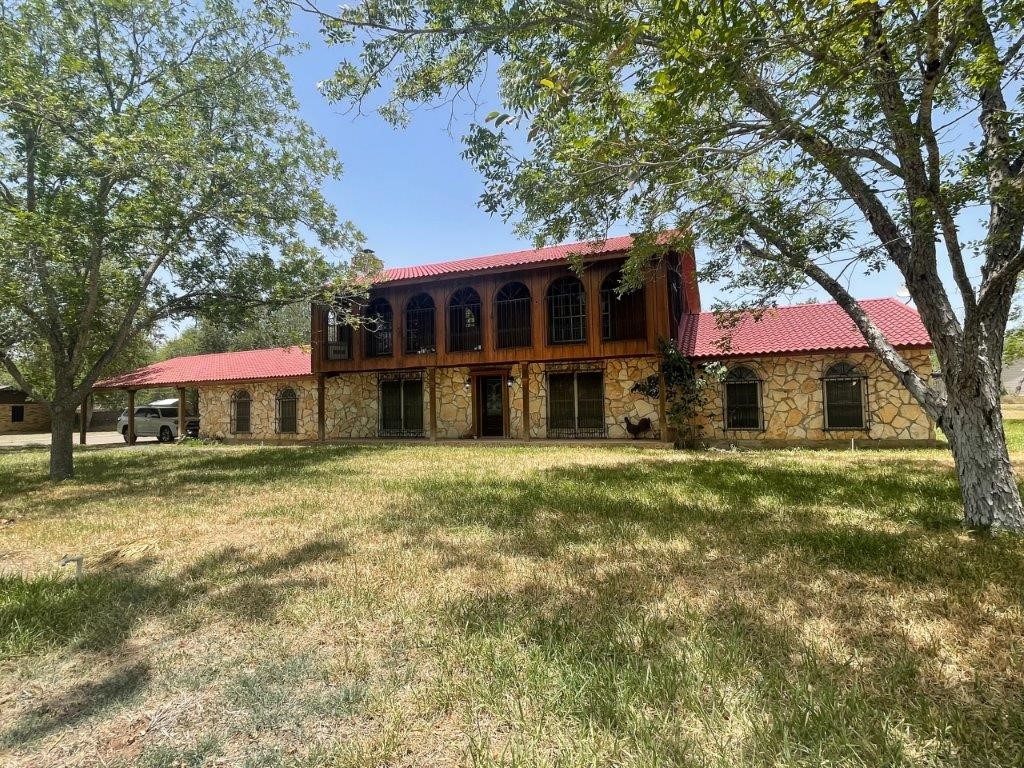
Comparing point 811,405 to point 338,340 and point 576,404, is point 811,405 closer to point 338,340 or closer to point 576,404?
point 576,404

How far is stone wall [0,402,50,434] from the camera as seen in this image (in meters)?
30.5

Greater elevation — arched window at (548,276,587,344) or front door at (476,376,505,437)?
arched window at (548,276,587,344)

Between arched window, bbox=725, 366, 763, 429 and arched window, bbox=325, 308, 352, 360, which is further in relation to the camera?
arched window, bbox=325, 308, 352, 360

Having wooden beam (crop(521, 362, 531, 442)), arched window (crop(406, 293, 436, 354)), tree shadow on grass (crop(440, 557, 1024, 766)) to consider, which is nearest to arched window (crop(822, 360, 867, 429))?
wooden beam (crop(521, 362, 531, 442))

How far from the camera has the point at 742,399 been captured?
1330 centimetres

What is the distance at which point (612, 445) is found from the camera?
12.9 metres

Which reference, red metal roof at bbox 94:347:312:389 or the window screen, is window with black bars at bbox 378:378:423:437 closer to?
red metal roof at bbox 94:347:312:389

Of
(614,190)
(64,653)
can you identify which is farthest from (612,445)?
(64,653)

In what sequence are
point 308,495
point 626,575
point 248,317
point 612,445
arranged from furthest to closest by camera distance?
point 612,445 → point 248,317 → point 308,495 → point 626,575

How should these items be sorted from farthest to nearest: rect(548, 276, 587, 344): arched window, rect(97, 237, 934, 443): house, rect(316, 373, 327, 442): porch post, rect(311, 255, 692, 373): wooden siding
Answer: rect(316, 373, 327, 442): porch post → rect(548, 276, 587, 344): arched window → rect(311, 255, 692, 373): wooden siding → rect(97, 237, 934, 443): house

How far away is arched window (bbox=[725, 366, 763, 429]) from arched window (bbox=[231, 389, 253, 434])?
18.2 m

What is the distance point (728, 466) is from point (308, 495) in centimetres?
724

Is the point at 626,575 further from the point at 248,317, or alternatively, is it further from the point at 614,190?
the point at 248,317

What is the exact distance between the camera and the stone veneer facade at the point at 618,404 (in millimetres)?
11969
